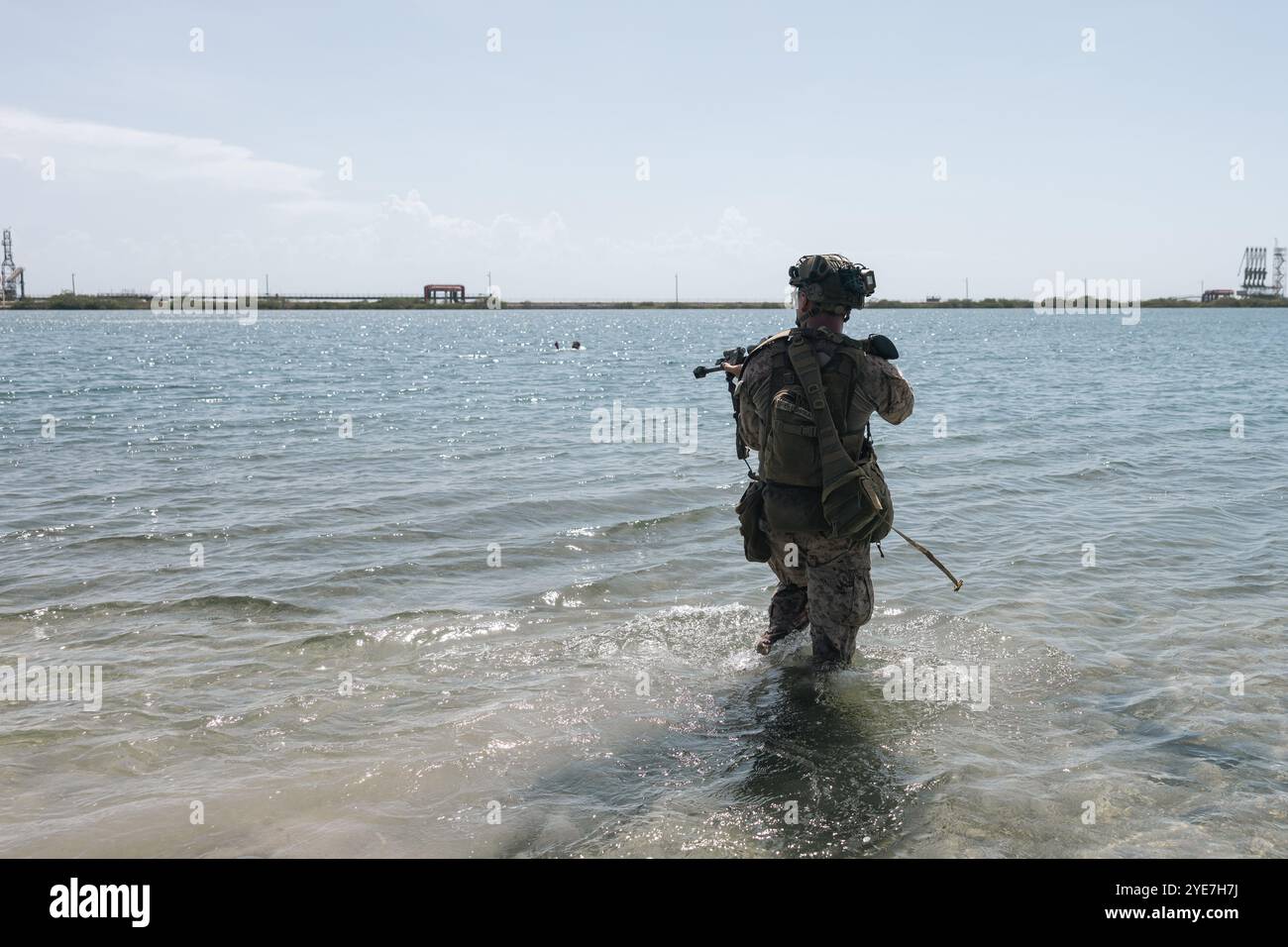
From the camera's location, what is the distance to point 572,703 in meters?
6.45

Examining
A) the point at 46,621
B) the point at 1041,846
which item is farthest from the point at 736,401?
the point at 46,621

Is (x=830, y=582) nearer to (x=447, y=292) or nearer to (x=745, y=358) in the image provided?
(x=745, y=358)

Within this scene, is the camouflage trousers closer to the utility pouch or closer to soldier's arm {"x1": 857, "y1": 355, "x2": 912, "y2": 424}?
the utility pouch

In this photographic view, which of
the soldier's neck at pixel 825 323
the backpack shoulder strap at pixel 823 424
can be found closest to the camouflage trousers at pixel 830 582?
the backpack shoulder strap at pixel 823 424

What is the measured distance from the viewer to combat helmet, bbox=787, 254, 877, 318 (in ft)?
20.0

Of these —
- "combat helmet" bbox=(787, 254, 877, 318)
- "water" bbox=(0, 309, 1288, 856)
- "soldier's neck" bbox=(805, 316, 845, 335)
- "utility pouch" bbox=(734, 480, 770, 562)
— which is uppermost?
"combat helmet" bbox=(787, 254, 877, 318)

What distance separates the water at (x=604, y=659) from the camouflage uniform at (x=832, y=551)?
40cm

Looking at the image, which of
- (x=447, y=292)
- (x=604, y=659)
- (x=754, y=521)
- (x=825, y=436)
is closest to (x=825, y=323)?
(x=825, y=436)

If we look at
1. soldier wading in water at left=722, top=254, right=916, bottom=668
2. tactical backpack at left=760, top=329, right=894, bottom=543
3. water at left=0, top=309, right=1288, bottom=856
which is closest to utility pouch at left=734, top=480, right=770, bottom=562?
soldier wading in water at left=722, top=254, right=916, bottom=668

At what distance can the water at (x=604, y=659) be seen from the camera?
4844 millimetres

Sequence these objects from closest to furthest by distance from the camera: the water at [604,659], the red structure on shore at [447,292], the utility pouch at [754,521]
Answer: the water at [604,659] → the utility pouch at [754,521] → the red structure on shore at [447,292]

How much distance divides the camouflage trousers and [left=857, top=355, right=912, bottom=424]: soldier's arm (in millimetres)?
920

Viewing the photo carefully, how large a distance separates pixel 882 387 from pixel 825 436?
18.6 inches

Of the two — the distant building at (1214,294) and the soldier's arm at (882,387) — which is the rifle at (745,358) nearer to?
the soldier's arm at (882,387)
